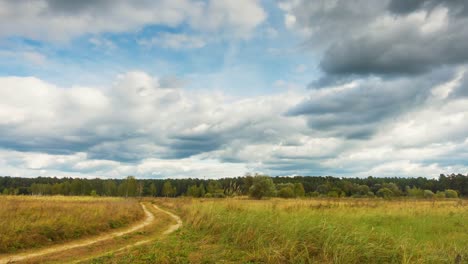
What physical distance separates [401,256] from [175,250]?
6520mm

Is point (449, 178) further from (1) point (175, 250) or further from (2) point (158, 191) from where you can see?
(1) point (175, 250)

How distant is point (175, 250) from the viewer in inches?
412

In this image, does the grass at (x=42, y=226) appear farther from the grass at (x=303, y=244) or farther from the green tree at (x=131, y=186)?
the green tree at (x=131, y=186)

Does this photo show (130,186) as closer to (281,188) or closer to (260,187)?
(281,188)

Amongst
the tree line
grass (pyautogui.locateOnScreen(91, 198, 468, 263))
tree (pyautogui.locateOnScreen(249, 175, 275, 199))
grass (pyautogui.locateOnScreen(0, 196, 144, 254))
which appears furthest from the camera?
the tree line

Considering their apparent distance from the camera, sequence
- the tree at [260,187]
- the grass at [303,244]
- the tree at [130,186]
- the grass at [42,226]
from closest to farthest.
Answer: the grass at [303,244] → the grass at [42,226] → the tree at [260,187] → the tree at [130,186]

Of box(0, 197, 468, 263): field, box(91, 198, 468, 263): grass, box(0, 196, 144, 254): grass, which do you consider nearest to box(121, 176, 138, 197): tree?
box(0, 196, 144, 254): grass

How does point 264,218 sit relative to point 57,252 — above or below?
above

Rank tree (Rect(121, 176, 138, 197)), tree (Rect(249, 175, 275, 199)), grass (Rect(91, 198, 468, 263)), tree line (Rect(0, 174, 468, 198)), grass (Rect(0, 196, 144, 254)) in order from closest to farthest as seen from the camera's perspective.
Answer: grass (Rect(91, 198, 468, 263))
grass (Rect(0, 196, 144, 254))
tree (Rect(249, 175, 275, 199))
tree line (Rect(0, 174, 468, 198))
tree (Rect(121, 176, 138, 197))

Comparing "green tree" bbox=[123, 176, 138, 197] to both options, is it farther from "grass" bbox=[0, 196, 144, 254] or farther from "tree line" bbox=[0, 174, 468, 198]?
"grass" bbox=[0, 196, 144, 254]

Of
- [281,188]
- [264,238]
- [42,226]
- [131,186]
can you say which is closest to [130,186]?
[131,186]

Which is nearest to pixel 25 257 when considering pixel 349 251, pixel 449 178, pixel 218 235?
pixel 218 235

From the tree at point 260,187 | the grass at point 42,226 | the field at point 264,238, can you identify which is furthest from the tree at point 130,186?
the field at point 264,238

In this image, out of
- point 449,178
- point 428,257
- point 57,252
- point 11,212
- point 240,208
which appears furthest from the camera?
point 449,178
